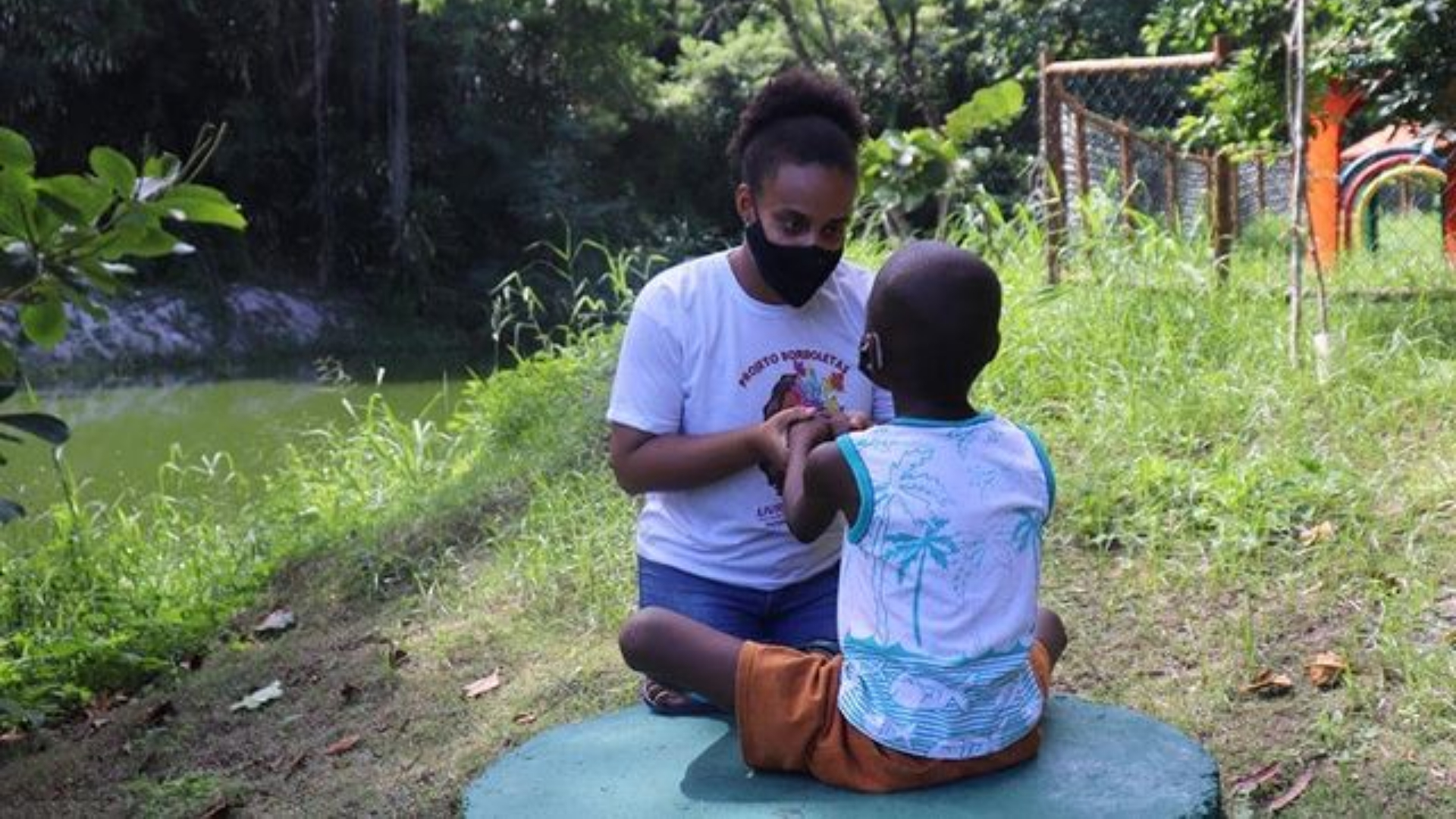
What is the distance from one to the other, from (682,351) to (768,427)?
11.4 inches

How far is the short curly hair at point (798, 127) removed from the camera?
105 inches

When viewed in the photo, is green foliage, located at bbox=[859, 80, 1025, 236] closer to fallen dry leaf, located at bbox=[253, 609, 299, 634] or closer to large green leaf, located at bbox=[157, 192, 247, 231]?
fallen dry leaf, located at bbox=[253, 609, 299, 634]

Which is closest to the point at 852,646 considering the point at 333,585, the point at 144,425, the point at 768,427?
the point at 768,427

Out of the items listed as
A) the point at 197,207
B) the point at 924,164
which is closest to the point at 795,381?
the point at 197,207

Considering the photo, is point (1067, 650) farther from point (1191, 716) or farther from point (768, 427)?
point (768, 427)

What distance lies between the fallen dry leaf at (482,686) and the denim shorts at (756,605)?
132cm

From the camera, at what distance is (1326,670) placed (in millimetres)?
3342

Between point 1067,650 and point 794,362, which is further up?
point 794,362

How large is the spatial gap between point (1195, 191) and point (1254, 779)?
241 inches

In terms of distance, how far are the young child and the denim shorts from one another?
0.45m

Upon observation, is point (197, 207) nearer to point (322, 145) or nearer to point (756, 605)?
point (756, 605)

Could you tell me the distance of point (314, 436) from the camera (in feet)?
29.7

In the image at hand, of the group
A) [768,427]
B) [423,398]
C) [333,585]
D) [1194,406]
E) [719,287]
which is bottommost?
[423,398]

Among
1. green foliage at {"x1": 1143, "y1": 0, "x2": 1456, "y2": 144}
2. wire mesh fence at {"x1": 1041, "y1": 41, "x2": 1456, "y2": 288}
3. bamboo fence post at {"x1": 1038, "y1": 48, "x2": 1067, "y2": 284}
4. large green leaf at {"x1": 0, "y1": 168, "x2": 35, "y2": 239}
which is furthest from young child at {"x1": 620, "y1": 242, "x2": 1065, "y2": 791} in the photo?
bamboo fence post at {"x1": 1038, "y1": 48, "x2": 1067, "y2": 284}
